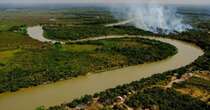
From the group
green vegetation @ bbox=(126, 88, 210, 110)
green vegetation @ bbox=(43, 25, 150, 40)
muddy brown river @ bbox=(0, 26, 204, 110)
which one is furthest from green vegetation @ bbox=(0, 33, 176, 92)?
green vegetation @ bbox=(126, 88, 210, 110)

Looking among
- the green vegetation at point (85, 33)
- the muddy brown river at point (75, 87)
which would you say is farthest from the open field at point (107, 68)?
the green vegetation at point (85, 33)

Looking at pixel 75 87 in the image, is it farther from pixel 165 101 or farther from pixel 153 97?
pixel 165 101

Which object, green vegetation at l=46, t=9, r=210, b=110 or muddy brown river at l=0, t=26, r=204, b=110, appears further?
muddy brown river at l=0, t=26, r=204, b=110

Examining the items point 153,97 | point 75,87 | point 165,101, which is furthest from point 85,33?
point 165,101

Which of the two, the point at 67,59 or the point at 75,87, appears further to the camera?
the point at 67,59

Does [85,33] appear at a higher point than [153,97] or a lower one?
lower

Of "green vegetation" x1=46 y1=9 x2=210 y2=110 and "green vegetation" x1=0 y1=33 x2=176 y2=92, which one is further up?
"green vegetation" x1=46 y1=9 x2=210 y2=110

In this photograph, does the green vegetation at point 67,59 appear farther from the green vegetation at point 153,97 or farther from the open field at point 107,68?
the green vegetation at point 153,97

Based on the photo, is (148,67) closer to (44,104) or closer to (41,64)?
(41,64)

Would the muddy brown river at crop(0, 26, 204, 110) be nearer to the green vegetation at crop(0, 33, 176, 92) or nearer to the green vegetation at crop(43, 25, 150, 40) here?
the green vegetation at crop(0, 33, 176, 92)

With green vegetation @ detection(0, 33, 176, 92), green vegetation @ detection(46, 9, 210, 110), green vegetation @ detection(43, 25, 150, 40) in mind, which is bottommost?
green vegetation @ detection(43, 25, 150, 40)

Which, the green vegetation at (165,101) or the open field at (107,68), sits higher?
the green vegetation at (165,101)
